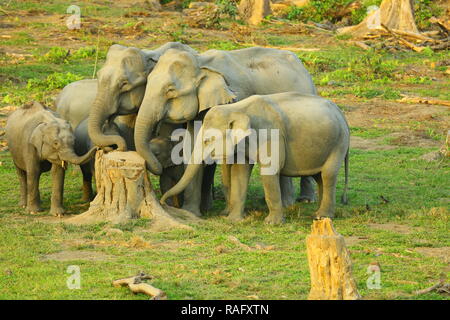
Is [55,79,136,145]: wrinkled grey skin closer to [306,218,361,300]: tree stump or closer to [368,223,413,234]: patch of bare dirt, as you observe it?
[368,223,413,234]: patch of bare dirt

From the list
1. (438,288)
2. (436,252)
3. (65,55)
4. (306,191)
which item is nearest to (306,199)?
(306,191)

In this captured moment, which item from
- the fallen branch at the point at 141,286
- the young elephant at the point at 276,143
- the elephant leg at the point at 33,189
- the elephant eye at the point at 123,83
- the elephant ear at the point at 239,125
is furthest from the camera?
the elephant leg at the point at 33,189

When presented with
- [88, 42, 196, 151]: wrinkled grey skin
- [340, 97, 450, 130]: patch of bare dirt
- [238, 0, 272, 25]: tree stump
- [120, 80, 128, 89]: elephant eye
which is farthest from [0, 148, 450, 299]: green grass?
[238, 0, 272, 25]: tree stump

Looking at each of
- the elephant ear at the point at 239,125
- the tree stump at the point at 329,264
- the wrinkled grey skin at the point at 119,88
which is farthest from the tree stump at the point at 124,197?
the tree stump at the point at 329,264

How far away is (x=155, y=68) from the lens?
12.3 metres

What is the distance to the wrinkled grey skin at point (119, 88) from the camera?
40.0 ft

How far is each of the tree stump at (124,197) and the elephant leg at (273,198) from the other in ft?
3.11

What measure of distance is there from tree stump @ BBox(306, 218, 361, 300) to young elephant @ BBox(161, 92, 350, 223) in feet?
12.0

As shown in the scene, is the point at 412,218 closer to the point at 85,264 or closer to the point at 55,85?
the point at 85,264

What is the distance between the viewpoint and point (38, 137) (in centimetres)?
1245

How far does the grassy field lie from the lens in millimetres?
9180

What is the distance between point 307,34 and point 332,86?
6.88 m

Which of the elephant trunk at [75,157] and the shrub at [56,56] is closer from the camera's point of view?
the elephant trunk at [75,157]

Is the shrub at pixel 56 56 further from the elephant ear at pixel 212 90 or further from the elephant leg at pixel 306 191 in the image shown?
the elephant ear at pixel 212 90
